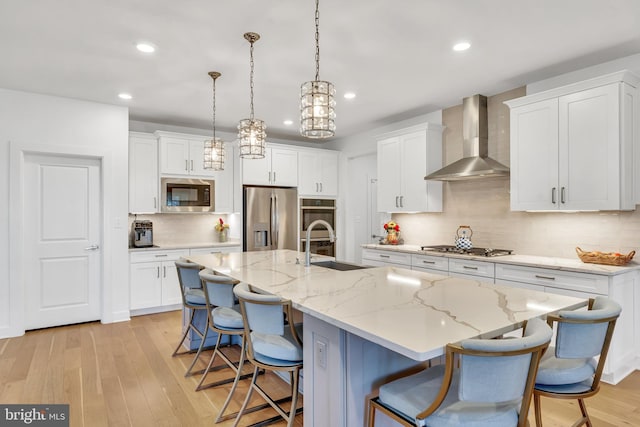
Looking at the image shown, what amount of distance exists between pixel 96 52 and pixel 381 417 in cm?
336

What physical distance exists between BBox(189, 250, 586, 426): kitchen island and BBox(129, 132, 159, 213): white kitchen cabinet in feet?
10.9

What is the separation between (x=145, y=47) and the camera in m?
2.92

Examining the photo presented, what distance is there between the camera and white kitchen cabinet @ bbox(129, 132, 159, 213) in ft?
15.8

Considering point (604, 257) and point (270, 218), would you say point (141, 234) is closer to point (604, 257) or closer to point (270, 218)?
point (270, 218)

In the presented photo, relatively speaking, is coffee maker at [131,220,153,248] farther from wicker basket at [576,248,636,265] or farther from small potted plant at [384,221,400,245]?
wicker basket at [576,248,636,265]

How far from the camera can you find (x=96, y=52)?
3.02 meters

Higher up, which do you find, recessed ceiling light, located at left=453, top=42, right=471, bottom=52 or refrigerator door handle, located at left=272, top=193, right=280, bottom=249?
recessed ceiling light, located at left=453, top=42, right=471, bottom=52

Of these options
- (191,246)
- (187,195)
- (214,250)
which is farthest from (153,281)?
(187,195)

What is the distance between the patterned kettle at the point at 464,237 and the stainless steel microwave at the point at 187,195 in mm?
3371

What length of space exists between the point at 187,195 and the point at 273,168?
4.38 feet

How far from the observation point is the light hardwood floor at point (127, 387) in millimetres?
2375

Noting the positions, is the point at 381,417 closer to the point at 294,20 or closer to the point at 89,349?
the point at 294,20

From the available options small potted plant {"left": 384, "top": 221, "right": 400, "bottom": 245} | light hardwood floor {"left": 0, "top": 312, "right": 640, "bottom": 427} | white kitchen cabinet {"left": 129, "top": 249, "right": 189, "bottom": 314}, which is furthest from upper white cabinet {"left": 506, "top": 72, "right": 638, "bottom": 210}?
white kitchen cabinet {"left": 129, "top": 249, "right": 189, "bottom": 314}

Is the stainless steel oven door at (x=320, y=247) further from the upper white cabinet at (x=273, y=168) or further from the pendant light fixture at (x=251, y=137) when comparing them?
the pendant light fixture at (x=251, y=137)
